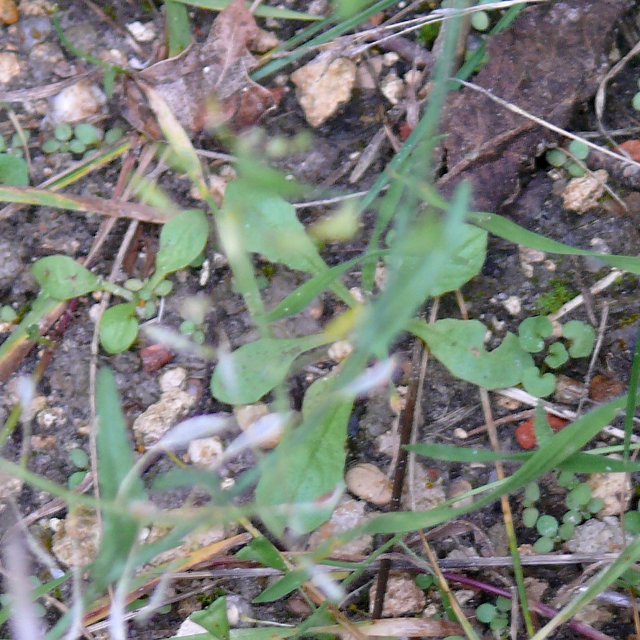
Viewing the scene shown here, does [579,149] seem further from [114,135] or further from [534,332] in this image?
[114,135]

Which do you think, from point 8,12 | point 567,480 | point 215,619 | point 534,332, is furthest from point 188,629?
point 8,12

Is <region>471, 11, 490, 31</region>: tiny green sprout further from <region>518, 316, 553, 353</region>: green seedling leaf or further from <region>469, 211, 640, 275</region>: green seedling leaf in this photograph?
<region>518, 316, 553, 353</region>: green seedling leaf

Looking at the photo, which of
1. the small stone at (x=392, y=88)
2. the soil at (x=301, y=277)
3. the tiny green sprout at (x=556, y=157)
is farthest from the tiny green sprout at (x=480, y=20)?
the tiny green sprout at (x=556, y=157)

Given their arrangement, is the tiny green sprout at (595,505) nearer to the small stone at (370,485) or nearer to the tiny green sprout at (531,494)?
the tiny green sprout at (531,494)

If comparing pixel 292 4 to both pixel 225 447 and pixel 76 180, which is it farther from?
pixel 225 447

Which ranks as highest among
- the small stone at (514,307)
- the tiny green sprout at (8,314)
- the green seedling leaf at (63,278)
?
the green seedling leaf at (63,278)

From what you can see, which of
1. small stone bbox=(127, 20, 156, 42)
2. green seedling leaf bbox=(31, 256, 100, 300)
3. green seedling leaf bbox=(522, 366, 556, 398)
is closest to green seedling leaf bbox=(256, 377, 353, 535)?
green seedling leaf bbox=(522, 366, 556, 398)
